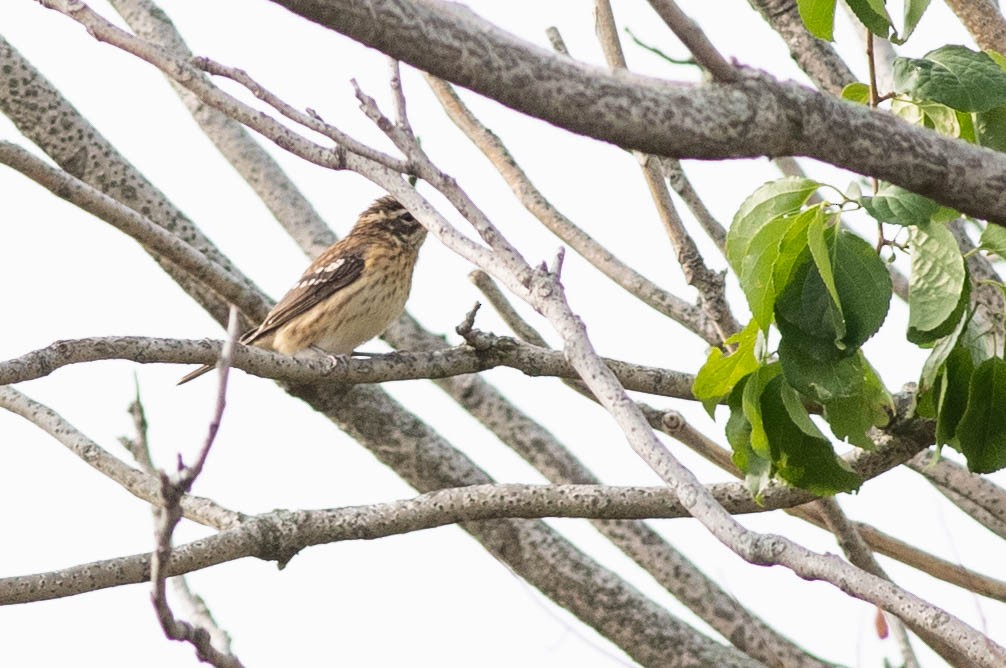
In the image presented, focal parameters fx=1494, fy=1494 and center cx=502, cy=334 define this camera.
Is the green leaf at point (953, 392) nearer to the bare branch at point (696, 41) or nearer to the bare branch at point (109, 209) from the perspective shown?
the bare branch at point (696, 41)

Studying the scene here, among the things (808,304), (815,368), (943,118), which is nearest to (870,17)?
(943,118)

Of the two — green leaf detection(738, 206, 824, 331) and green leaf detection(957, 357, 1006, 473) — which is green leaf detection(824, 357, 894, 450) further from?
green leaf detection(738, 206, 824, 331)

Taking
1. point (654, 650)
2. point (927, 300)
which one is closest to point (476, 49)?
point (927, 300)

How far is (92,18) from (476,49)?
210cm

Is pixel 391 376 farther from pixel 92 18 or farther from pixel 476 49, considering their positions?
pixel 476 49

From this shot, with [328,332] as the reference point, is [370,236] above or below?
above

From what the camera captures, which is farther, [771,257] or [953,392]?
[953,392]

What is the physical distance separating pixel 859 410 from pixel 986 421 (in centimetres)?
34

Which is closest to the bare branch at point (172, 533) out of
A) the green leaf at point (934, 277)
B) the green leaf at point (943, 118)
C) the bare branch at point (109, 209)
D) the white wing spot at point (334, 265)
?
the green leaf at point (934, 277)

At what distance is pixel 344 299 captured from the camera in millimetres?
9633

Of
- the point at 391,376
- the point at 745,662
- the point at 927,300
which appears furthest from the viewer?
the point at 745,662

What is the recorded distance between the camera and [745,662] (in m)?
6.11

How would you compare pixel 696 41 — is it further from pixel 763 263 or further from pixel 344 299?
pixel 344 299

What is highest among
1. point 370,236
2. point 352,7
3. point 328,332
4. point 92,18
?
point 370,236
